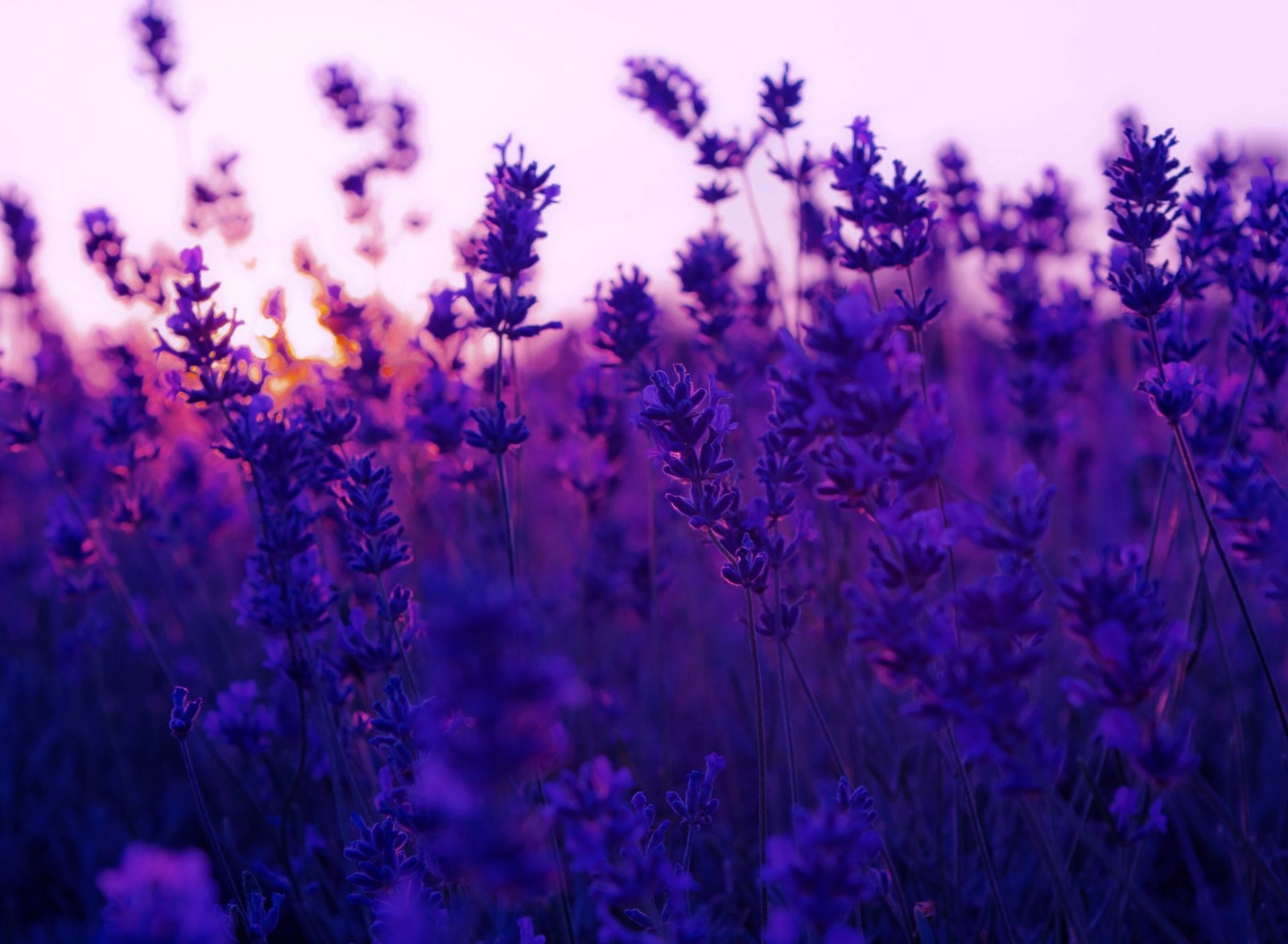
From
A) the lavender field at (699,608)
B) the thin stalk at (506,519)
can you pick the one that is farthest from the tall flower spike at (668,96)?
the thin stalk at (506,519)

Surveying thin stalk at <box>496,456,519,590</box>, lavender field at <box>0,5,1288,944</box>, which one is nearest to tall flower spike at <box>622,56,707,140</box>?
lavender field at <box>0,5,1288,944</box>

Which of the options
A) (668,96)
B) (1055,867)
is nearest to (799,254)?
(668,96)

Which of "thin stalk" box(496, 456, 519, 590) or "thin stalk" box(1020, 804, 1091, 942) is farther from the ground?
"thin stalk" box(496, 456, 519, 590)

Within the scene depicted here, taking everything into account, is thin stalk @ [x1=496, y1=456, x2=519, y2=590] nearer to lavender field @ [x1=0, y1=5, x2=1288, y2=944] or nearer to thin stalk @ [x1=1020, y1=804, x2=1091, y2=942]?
lavender field @ [x1=0, y1=5, x2=1288, y2=944]

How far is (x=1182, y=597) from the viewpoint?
364 cm

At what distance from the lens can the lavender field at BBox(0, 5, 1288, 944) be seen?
118cm

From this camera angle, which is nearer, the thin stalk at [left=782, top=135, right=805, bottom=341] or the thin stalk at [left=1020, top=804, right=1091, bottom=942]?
the thin stalk at [left=1020, top=804, right=1091, bottom=942]

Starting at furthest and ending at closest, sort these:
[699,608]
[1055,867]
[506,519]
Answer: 1. [699,608]
2. [506,519]
3. [1055,867]

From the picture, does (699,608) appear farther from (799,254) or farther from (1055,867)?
(1055,867)

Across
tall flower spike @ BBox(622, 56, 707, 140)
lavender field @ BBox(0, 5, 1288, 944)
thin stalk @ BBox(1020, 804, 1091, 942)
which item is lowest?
thin stalk @ BBox(1020, 804, 1091, 942)

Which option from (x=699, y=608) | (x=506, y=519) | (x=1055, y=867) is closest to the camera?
(x=1055, y=867)

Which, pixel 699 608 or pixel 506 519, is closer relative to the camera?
pixel 506 519

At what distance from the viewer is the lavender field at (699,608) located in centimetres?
118

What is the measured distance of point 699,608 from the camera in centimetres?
453
